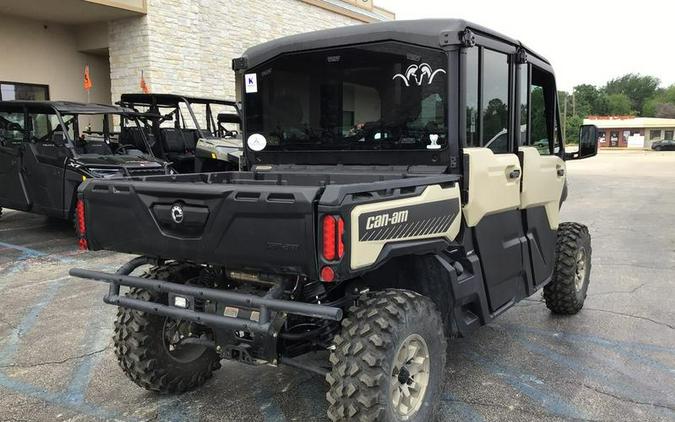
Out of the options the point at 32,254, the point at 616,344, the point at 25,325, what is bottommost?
the point at 616,344

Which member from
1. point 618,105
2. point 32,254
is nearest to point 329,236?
point 32,254

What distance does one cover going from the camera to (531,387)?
12.6ft

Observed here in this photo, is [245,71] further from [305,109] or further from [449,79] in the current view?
[449,79]

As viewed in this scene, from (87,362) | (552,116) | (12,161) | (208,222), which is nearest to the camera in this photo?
(208,222)

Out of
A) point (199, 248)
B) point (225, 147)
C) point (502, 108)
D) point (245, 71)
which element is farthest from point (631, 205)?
point (199, 248)

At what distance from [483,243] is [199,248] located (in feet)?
5.80

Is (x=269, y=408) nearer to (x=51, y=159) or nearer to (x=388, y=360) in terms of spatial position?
(x=388, y=360)

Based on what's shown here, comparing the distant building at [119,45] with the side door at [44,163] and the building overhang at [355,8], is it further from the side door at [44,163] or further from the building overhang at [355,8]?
the side door at [44,163]

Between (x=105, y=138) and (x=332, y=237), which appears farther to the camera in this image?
(x=105, y=138)

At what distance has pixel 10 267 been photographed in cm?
747

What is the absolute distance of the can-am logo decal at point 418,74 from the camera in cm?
349

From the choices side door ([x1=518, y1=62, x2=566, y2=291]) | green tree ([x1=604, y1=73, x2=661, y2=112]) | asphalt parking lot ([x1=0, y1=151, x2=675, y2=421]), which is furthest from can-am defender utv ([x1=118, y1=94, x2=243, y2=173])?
green tree ([x1=604, y1=73, x2=661, y2=112])

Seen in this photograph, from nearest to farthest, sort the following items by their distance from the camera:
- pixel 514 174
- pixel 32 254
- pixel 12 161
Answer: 1. pixel 514 174
2. pixel 32 254
3. pixel 12 161

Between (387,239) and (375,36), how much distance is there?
148cm
